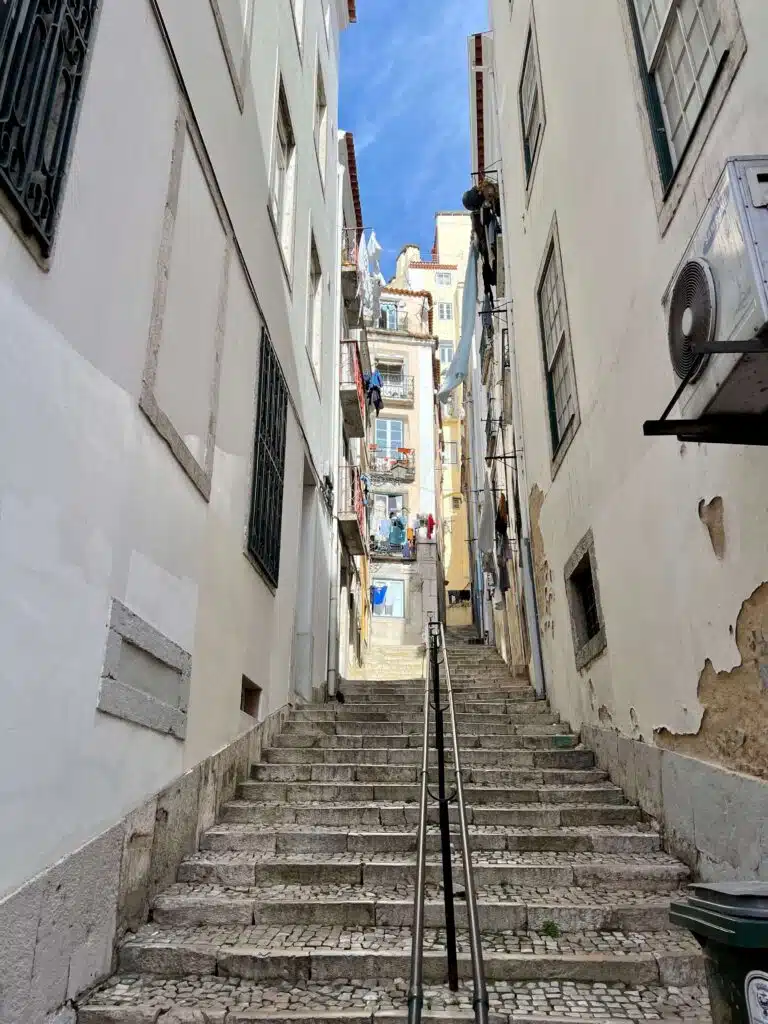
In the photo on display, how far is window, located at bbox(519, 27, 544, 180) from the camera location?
7.90 m

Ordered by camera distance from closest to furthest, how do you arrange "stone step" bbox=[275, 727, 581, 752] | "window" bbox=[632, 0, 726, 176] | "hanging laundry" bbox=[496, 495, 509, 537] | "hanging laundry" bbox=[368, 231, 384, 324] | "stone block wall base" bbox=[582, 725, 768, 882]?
"stone block wall base" bbox=[582, 725, 768, 882] < "window" bbox=[632, 0, 726, 176] < "stone step" bbox=[275, 727, 581, 752] < "hanging laundry" bbox=[496, 495, 509, 537] < "hanging laundry" bbox=[368, 231, 384, 324]

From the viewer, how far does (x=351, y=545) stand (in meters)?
13.0

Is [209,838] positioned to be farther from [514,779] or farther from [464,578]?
[464,578]

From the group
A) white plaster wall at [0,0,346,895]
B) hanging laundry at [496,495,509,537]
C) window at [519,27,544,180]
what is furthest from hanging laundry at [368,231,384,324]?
white plaster wall at [0,0,346,895]

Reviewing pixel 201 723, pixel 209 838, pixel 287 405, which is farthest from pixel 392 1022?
pixel 287 405

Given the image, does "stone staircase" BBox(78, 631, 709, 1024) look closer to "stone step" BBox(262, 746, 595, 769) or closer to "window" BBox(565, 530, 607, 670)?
"stone step" BBox(262, 746, 595, 769)

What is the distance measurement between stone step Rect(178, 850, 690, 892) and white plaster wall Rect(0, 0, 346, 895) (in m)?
0.64

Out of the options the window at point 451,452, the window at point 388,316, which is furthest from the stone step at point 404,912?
the window at point 451,452

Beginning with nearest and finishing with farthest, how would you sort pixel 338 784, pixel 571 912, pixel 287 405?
pixel 571 912, pixel 338 784, pixel 287 405

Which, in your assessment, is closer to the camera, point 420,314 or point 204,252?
point 204,252

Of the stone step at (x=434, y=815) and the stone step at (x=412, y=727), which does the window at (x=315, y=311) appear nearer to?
the stone step at (x=412, y=727)

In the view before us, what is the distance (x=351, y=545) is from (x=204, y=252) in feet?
28.0

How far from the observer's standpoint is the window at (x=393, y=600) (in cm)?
2248

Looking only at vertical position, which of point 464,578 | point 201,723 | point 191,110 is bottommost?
point 201,723
